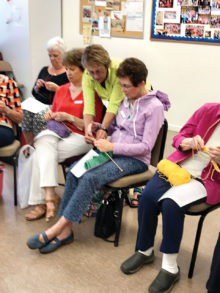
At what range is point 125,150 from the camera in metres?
1.89

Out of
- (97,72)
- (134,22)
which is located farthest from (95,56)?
(134,22)

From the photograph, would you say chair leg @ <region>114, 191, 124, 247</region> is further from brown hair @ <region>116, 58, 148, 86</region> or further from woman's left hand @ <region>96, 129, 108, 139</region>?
brown hair @ <region>116, 58, 148, 86</region>

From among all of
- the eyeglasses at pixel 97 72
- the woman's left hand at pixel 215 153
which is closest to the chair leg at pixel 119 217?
the woman's left hand at pixel 215 153

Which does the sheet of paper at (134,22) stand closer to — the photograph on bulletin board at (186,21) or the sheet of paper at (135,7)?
the sheet of paper at (135,7)

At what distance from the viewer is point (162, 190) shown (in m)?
1.70

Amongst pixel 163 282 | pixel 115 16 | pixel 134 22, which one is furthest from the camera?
pixel 115 16

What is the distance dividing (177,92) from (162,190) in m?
2.31

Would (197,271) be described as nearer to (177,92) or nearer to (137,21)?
(177,92)

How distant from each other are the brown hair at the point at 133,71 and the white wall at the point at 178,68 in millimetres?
1854

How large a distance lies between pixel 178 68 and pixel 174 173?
2305mm

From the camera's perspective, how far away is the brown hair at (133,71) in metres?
1.86

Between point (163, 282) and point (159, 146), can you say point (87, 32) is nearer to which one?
point (159, 146)

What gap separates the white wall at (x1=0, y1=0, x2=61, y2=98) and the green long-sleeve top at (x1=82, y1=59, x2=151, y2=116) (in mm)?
1872

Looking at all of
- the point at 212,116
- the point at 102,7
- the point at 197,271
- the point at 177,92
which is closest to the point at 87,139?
the point at 212,116
